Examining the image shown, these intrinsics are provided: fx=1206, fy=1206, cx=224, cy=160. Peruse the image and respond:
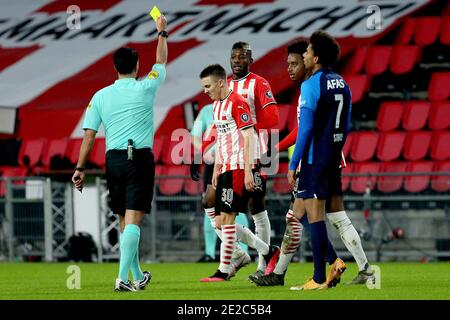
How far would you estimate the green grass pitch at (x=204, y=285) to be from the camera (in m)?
8.46

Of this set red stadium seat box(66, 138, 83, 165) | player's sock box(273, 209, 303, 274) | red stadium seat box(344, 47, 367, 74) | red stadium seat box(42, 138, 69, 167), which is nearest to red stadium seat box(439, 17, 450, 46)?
red stadium seat box(344, 47, 367, 74)

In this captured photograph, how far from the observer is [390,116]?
18016mm

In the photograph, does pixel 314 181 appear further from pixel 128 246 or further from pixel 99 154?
pixel 99 154

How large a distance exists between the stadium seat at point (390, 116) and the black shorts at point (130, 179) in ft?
→ 30.7

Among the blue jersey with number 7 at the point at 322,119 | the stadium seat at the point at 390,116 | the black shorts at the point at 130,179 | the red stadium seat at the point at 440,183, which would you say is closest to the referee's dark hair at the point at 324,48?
the blue jersey with number 7 at the point at 322,119

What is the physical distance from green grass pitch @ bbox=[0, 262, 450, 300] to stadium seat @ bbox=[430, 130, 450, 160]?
297 centimetres

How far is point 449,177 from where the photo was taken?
1472 cm

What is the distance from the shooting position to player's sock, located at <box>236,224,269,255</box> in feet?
33.2

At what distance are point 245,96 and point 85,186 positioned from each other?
662 centimetres

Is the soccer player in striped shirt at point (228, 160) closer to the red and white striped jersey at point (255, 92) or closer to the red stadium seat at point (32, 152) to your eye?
the red and white striped jersey at point (255, 92)

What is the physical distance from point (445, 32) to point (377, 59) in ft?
3.67
